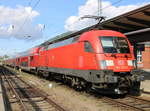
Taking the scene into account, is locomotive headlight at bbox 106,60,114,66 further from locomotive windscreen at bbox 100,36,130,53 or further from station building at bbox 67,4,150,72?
station building at bbox 67,4,150,72

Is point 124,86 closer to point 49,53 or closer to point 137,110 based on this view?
point 137,110

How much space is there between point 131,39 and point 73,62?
7432 millimetres

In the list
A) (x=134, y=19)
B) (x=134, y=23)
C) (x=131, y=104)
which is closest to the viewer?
(x=131, y=104)

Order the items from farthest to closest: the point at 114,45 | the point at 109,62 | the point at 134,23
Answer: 1. the point at 134,23
2. the point at 114,45
3. the point at 109,62

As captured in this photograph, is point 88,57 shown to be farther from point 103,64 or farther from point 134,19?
point 134,19

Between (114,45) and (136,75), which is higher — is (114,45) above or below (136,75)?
above

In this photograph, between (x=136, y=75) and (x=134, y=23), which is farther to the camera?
(x=134, y=23)

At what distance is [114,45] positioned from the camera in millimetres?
11016

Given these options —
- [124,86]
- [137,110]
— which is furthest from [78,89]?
[137,110]

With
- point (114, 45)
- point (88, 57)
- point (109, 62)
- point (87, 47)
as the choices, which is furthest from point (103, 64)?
point (87, 47)

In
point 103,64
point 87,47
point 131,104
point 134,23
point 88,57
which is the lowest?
point 131,104

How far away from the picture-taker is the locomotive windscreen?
10.8 metres

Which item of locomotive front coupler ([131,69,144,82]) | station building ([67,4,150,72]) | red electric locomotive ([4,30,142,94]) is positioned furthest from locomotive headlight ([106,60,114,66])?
station building ([67,4,150,72])

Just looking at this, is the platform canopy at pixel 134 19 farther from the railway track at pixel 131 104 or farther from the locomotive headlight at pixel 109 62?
the railway track at pixel 131 104
